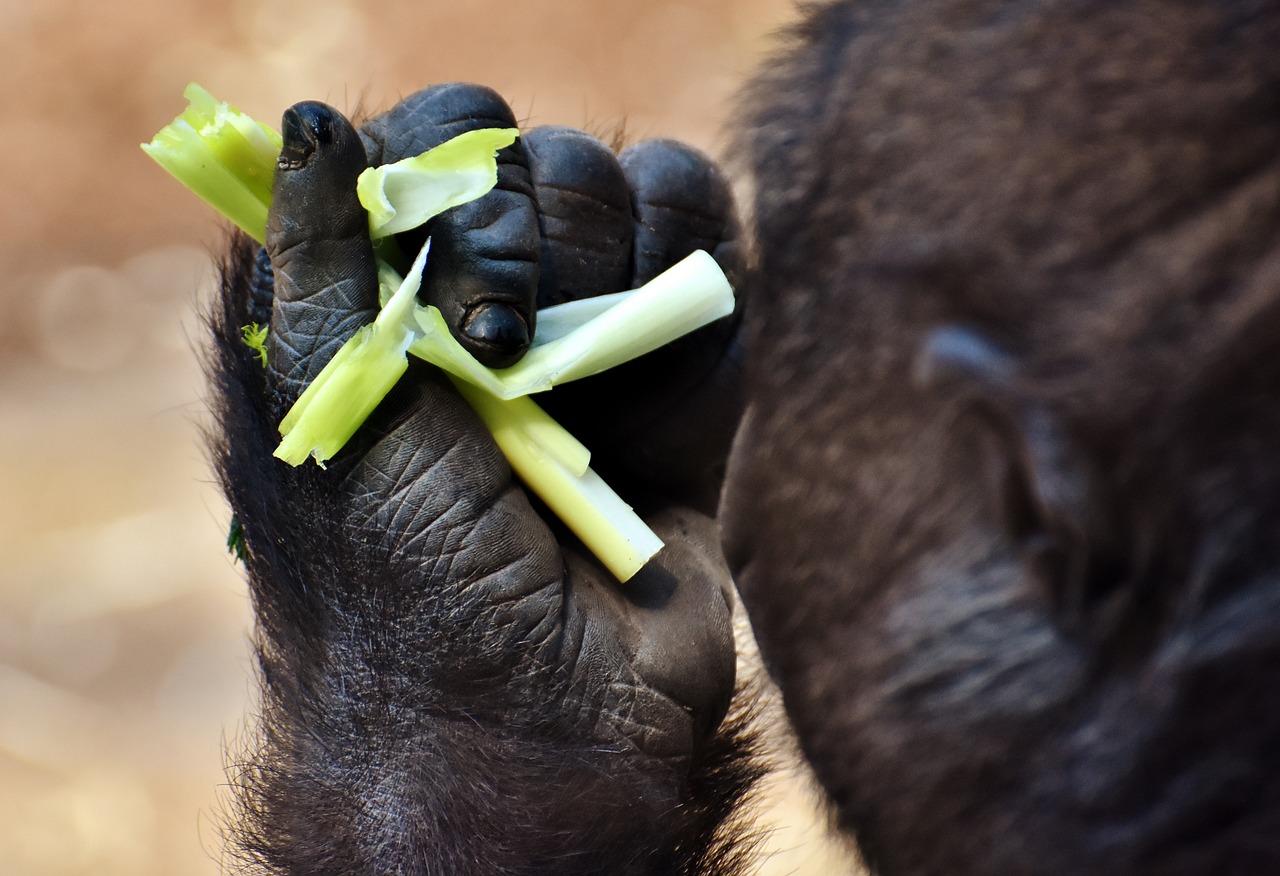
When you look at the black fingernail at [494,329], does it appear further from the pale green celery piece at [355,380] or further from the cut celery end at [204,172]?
the cut celery end at [204,172]

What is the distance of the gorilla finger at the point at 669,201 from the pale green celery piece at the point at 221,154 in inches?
13.9

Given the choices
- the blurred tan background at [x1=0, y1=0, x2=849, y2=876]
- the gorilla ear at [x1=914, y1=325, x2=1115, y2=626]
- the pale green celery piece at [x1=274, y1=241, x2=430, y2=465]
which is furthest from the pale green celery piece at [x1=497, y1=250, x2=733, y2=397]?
the blurred tan background at [x1=0, y1=0, x2=849, y2=876]

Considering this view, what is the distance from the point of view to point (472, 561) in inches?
49.6

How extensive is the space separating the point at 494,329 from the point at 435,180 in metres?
0.14

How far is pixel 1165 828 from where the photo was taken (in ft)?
2.84

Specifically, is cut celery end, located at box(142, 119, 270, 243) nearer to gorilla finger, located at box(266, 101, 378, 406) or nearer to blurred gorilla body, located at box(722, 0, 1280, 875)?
gorilla finger, located at box(266, 101, 378, 406)

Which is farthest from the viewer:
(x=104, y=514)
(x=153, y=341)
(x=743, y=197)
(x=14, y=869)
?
(x=153, y=341)

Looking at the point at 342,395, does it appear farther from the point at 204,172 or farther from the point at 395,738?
the point at 395,738

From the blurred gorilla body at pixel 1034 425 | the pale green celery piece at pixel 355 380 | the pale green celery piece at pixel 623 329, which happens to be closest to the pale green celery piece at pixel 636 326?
the pale green celery piece at pixel 623 329

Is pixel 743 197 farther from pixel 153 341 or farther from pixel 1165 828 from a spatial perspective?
pixel 153 341

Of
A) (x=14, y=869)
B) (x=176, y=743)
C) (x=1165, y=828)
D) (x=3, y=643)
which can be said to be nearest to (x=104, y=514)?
(x=3, y=643)

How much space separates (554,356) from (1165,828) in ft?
2.22

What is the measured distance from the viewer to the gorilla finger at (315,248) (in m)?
1.15

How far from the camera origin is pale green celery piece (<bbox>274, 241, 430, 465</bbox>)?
3.87ft
